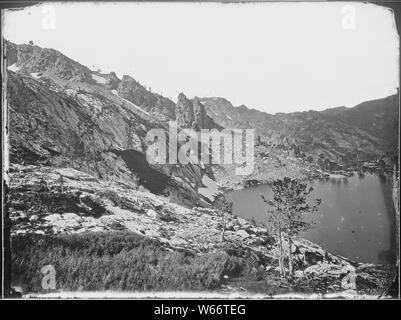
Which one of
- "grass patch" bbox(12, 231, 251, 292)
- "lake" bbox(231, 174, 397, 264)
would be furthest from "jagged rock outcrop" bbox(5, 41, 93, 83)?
"lake" bbox(231, 174, 397, 264)

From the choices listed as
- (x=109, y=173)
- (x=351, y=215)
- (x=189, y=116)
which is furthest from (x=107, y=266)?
(x=351, y=215)

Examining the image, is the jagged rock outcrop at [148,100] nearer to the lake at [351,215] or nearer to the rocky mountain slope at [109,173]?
the rocky mountain slope at [109,173]

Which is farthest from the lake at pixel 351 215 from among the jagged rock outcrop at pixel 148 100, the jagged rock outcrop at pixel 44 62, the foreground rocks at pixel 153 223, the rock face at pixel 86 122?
the jagged rock outcrop at pixel 44 62

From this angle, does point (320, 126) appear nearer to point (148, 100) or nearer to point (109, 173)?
point (148, 100)
